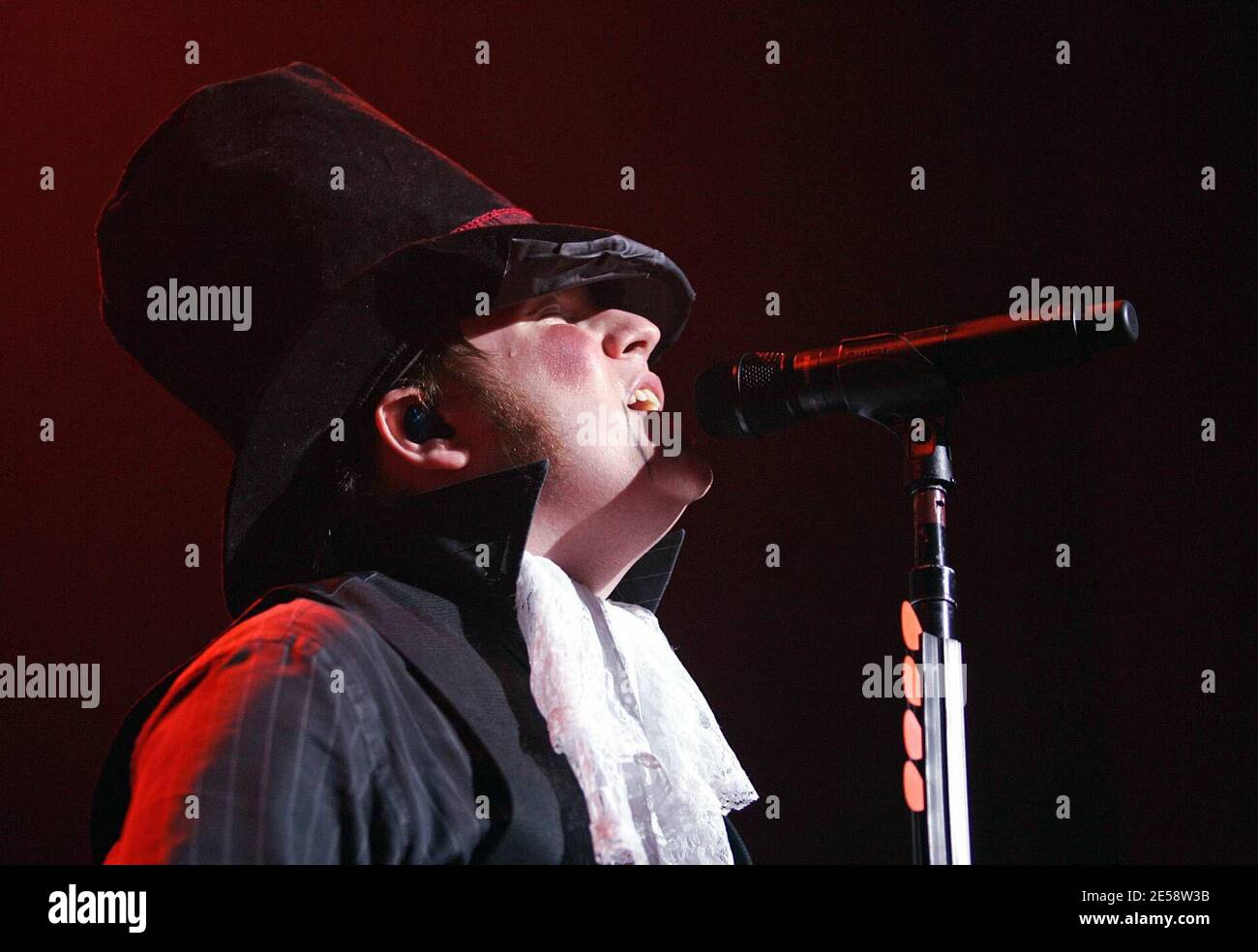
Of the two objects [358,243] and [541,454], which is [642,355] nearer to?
[541,454]

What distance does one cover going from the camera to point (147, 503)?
2.21 metres

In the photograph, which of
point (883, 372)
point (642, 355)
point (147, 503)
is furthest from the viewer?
point (147, 503)

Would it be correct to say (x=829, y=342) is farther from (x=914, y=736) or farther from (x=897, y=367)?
(x=914, y=736)

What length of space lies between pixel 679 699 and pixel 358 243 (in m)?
0.72

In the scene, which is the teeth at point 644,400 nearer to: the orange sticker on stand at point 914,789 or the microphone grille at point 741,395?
the microphone grille at point 741,395

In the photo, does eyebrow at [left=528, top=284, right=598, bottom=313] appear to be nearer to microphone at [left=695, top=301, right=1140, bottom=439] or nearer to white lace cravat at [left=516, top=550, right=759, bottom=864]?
microphone at [left=695, top=301, right=1140, bottom=439]

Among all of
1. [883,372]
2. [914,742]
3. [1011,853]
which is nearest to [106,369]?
[883,372]

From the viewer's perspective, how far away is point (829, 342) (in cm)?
229

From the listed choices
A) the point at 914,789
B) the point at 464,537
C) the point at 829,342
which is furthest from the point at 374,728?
the point at 829,342

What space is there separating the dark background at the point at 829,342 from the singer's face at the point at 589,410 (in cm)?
74

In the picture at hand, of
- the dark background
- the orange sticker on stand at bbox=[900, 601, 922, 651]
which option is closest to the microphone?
the orange sticker on stand at bbox=[900, 601, 922, 651]

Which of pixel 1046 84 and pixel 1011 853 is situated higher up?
pixel 1046 84

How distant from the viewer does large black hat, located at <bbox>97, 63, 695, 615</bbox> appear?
147cm

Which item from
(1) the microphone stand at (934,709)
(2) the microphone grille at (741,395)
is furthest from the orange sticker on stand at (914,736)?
(2) the microphone grille at (741,395)
